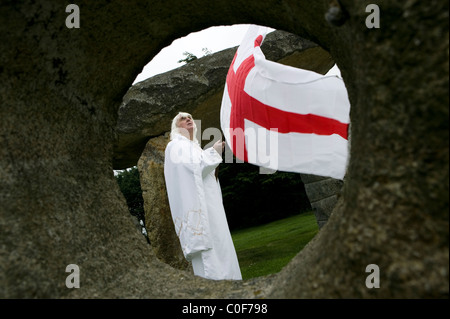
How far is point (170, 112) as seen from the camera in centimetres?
487

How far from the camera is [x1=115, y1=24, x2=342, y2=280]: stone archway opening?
4.85 m

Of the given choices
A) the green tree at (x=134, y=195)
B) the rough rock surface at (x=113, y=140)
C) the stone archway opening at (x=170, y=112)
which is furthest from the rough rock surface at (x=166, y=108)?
the green tree at (x=134, y=195)

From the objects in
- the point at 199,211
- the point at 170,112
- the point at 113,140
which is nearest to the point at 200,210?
the point at 199,211

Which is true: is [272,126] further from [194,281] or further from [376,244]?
[376,244]

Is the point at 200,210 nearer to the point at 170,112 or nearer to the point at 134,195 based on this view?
the point at 170,112

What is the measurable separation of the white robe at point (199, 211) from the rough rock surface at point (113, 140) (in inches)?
58.8

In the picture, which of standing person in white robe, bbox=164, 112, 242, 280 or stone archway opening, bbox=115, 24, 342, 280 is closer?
standing person in white robe, bbox=164, 112, 242, 280

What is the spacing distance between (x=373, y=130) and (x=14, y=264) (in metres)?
0.93

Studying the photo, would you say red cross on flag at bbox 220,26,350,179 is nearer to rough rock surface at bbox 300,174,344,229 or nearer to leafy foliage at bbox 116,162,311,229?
rough rock surface at bbox 300,174,344,229

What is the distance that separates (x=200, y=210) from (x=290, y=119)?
3.44ft

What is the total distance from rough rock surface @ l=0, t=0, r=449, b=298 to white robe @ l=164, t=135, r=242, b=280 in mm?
1493

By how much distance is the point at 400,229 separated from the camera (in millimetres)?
772

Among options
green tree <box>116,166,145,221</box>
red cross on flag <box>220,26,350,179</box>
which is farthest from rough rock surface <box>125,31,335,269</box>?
green tree <box>116,166,145,221</box>
